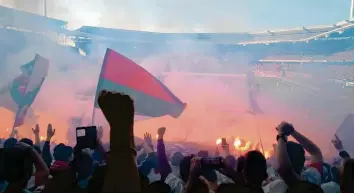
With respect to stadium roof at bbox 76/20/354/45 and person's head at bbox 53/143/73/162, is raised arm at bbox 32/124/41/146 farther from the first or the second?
stadium roof at bbox 76/20/354/45

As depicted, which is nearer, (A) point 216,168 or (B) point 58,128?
(A) point 216,168

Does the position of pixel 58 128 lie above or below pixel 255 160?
above

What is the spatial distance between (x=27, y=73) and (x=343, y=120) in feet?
13.0

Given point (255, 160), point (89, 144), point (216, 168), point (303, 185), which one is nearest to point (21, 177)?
point (89, 144)

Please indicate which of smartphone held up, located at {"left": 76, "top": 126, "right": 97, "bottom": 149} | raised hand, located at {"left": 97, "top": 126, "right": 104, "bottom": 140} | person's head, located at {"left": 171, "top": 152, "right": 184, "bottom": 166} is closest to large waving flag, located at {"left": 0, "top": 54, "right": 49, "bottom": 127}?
raised hand, located at {"left": 97, "top": 126, "right": 104, "bottom": 140}

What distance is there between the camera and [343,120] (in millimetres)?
5453

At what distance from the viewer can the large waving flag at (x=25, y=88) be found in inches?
227

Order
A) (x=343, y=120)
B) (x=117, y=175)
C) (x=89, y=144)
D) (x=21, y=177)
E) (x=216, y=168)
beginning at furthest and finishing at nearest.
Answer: (x=343, y=120)
(x=89, y=144)
(x=216, y=168)
(x=21, y=177)
(x=117, y=175)

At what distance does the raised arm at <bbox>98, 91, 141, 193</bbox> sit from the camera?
337cm

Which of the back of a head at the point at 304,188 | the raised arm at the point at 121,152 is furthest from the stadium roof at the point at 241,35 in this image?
the raised arm at the point at 121,152

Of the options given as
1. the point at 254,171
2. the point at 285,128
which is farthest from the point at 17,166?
the point at 285,128

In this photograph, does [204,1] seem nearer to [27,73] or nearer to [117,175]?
[27,73]

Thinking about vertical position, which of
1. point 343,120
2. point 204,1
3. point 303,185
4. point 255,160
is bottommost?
point 303,185

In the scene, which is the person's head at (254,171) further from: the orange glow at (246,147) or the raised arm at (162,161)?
the orange glow at (246,147)
